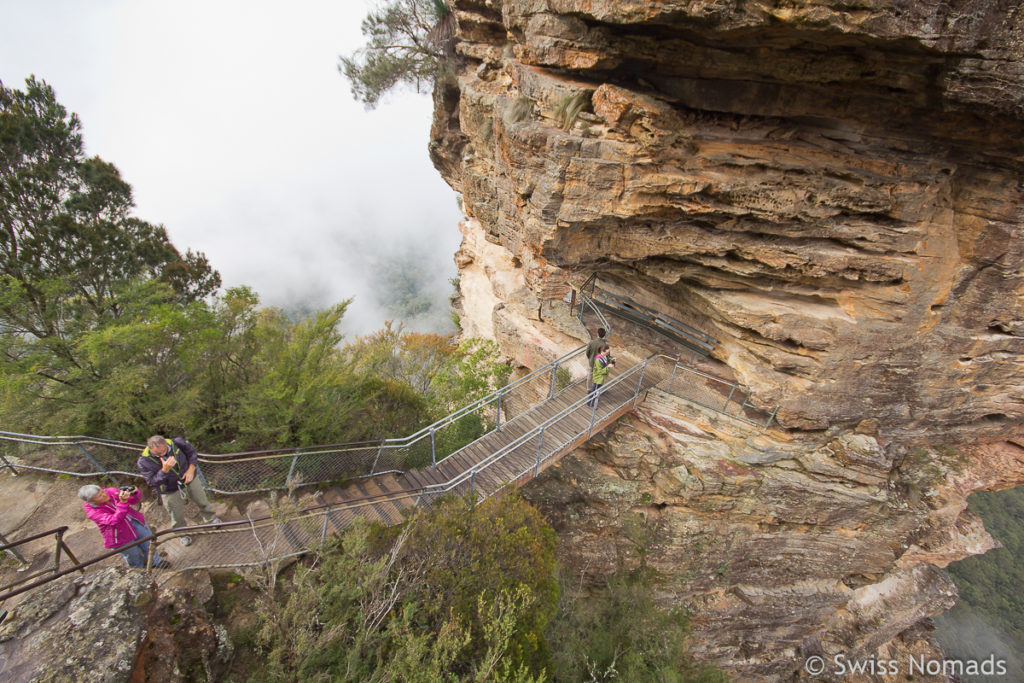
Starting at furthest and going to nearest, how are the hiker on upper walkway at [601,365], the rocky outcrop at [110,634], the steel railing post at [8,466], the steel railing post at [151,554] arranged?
the hiker on upper walkway at [601,365], the steel railing post at [8,466], the steel railing post at [151,554], the rocky outcrop at [110,634]

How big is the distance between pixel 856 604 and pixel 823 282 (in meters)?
10.5

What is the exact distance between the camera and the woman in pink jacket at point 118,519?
5238 millimetres

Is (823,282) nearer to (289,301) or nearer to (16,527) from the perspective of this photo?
(16,527)

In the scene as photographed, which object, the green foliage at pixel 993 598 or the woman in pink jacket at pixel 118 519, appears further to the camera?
the green foliage at pixel 993 598

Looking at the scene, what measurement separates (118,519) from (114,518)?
0.05 meters

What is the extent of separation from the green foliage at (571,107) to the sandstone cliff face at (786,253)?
0.03 m

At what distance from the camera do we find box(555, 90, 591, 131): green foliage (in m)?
8.27

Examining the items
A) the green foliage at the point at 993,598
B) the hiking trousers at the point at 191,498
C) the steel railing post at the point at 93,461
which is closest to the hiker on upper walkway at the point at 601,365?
the hiking trousers at the point at 191,498

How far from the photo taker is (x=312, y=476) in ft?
25.6

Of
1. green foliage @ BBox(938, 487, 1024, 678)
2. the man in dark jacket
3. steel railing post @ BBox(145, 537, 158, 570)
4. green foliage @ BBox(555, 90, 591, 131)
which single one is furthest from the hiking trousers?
green foliage @ BBox(938, 487, 1024, 678)

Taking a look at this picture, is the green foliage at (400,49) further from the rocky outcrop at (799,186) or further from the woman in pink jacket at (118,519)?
the woman in pink jacket at (118,519)

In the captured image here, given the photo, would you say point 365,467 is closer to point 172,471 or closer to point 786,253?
point 172,471

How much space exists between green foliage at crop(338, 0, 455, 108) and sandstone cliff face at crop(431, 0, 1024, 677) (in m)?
3.62

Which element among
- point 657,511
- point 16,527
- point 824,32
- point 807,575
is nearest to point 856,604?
point 807,575
